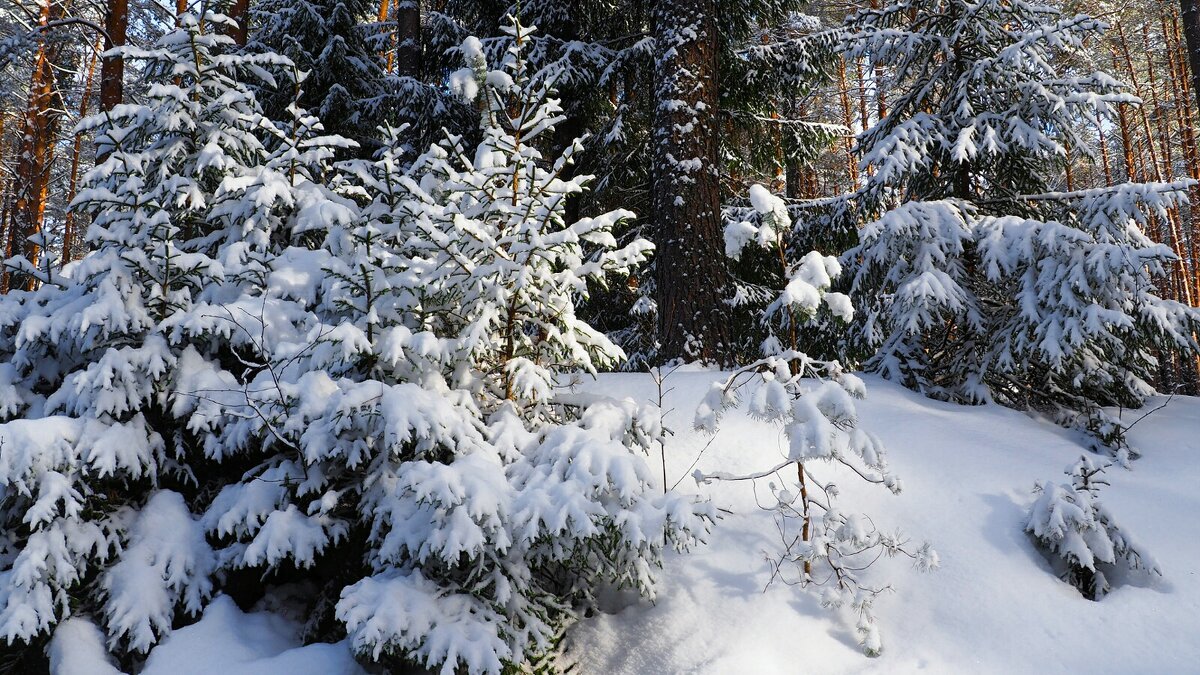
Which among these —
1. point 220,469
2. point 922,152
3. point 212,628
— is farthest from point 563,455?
point 922,152

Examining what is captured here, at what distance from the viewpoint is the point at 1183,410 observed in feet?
16.2

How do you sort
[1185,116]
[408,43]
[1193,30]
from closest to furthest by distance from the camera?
[1193,30], [408,43], [1185,116]

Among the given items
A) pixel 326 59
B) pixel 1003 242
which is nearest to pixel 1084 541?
pixel 1003 242

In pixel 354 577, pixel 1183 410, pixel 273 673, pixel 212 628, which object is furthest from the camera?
pixel 1183 410

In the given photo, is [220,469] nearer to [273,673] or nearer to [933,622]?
[273,673]

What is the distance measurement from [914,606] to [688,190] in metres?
3.65

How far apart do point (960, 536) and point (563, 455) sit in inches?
81.4

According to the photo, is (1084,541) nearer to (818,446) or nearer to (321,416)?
(818,446)

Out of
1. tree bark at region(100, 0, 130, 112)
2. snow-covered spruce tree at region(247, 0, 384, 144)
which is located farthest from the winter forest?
snow-covered spruce tree at region(247, 0, 384, 144)

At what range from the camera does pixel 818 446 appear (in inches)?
105

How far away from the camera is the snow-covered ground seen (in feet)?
8.77

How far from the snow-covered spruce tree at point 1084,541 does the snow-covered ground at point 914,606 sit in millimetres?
85

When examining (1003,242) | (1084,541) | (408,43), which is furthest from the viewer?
(408,43)

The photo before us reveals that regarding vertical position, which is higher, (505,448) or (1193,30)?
(1193,30)
